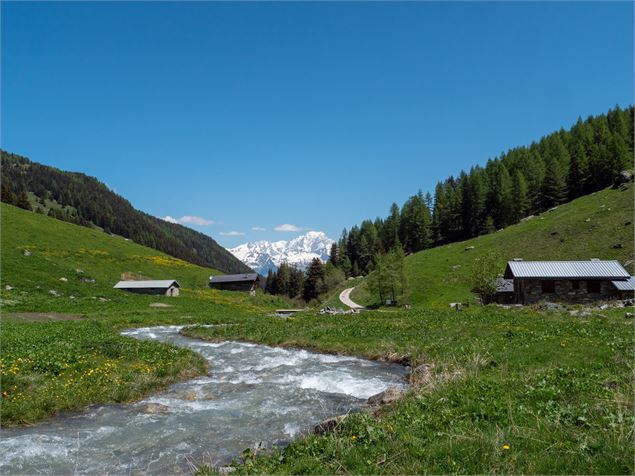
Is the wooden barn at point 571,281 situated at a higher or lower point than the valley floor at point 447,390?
higher

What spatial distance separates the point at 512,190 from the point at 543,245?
38.9 meters

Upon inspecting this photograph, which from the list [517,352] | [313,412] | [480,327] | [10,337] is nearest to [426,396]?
[313,412]

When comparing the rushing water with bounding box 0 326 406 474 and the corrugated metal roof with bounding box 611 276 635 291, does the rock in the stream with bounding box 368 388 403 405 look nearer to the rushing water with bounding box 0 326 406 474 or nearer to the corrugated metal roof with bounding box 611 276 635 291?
the rushing water with bounding box 0 326 406 474

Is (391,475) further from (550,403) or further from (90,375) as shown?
(90,375)

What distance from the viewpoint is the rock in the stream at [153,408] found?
46.9ft

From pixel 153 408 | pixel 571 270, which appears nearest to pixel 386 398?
pixel 153 408

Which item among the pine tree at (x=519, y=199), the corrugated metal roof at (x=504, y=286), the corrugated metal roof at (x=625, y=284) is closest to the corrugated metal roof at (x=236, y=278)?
the corrugated metal roof at (x=504, y=286)

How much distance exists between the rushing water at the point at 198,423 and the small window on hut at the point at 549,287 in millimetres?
45783

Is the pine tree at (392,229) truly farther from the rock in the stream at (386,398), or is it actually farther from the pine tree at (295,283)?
the rock in the stream at (386,398)

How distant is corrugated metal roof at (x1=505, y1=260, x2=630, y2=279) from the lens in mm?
55438

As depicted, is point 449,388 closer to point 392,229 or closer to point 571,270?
point 571,270

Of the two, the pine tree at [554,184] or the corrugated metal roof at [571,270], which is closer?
the corrugated metal roof at [571,270]

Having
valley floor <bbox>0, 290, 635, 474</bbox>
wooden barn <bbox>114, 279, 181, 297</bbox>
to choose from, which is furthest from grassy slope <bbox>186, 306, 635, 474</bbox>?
wooden barn <bbox>114, 279, 181, 297</bbox>

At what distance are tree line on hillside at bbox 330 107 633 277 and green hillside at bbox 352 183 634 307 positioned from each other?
1284 centimetres
